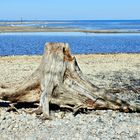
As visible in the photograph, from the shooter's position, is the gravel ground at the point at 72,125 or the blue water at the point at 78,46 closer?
the gravel ground at the point at 72,125

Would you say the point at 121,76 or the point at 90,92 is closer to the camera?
the point at 90,92

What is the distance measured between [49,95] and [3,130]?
1751 mm

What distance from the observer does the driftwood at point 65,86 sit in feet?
36.0

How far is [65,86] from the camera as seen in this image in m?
11.1

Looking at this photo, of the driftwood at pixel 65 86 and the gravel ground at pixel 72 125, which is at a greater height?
the driftwood at pixel 65 86

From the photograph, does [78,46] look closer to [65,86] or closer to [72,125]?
[65,86]

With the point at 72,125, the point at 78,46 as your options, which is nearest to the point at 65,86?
the point at 72,125

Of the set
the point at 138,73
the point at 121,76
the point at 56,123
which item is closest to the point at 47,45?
the point at 56,123

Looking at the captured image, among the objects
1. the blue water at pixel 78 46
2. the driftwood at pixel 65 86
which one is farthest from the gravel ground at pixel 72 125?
the blue water at pixel 78 46

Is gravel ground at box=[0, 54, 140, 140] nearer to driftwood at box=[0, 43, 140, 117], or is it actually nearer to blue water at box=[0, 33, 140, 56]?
driftwood at box=[0, 43, 140, 117]

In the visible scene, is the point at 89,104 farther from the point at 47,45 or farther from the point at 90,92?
the point at 47,45

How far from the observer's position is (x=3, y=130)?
31.2ft

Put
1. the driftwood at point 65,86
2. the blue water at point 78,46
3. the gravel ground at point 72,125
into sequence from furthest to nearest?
the blue water at point 78,46
the driftwood at point 65,86
the gravel ground at point 72,125

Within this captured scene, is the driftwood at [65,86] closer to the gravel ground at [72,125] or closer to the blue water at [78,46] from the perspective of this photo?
the gravel ground at [72,125]
